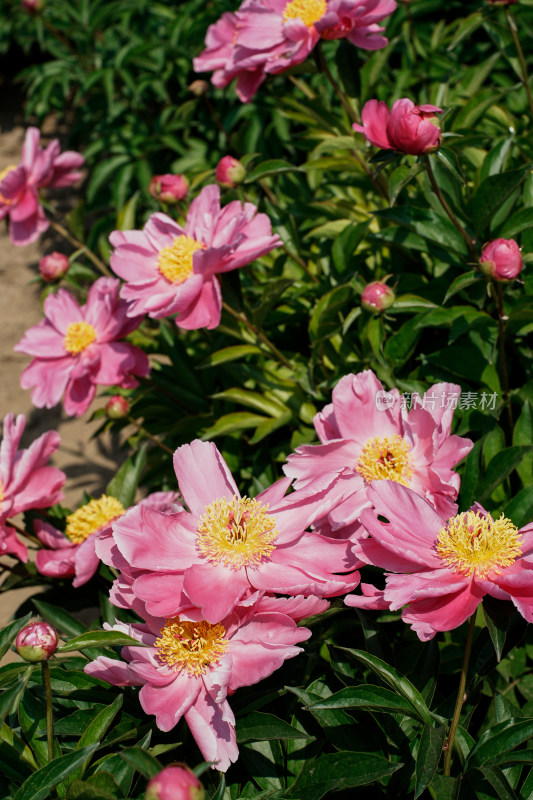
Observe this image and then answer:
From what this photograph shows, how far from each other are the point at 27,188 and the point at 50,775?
5.42ft

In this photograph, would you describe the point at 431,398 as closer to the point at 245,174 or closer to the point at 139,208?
the point at 245,174

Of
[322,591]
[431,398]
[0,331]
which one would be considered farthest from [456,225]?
[0,331]

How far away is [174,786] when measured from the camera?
74 cm

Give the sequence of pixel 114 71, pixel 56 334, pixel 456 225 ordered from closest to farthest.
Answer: pixel 456 225 < pixel 56 334 < pixel 114 71

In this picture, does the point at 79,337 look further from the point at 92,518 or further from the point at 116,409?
the point at 92,518

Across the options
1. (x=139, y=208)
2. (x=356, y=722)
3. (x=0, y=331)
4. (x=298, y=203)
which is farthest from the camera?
(x=0, y=331)

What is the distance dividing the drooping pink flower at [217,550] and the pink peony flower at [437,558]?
0.08 metres

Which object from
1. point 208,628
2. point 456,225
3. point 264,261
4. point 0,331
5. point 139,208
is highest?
point 456,225

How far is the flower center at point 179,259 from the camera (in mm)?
1664

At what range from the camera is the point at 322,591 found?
1041mm

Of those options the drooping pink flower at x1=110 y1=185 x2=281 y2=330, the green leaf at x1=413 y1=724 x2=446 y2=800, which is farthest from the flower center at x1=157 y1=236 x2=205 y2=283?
the green leaf at x1=413 y1=724 x2=446 y2=800

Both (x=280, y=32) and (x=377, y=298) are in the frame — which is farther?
(x=280, y=32)

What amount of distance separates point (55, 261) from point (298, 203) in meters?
0.68

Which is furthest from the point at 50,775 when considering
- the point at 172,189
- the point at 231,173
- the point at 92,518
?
the point at 172,189
